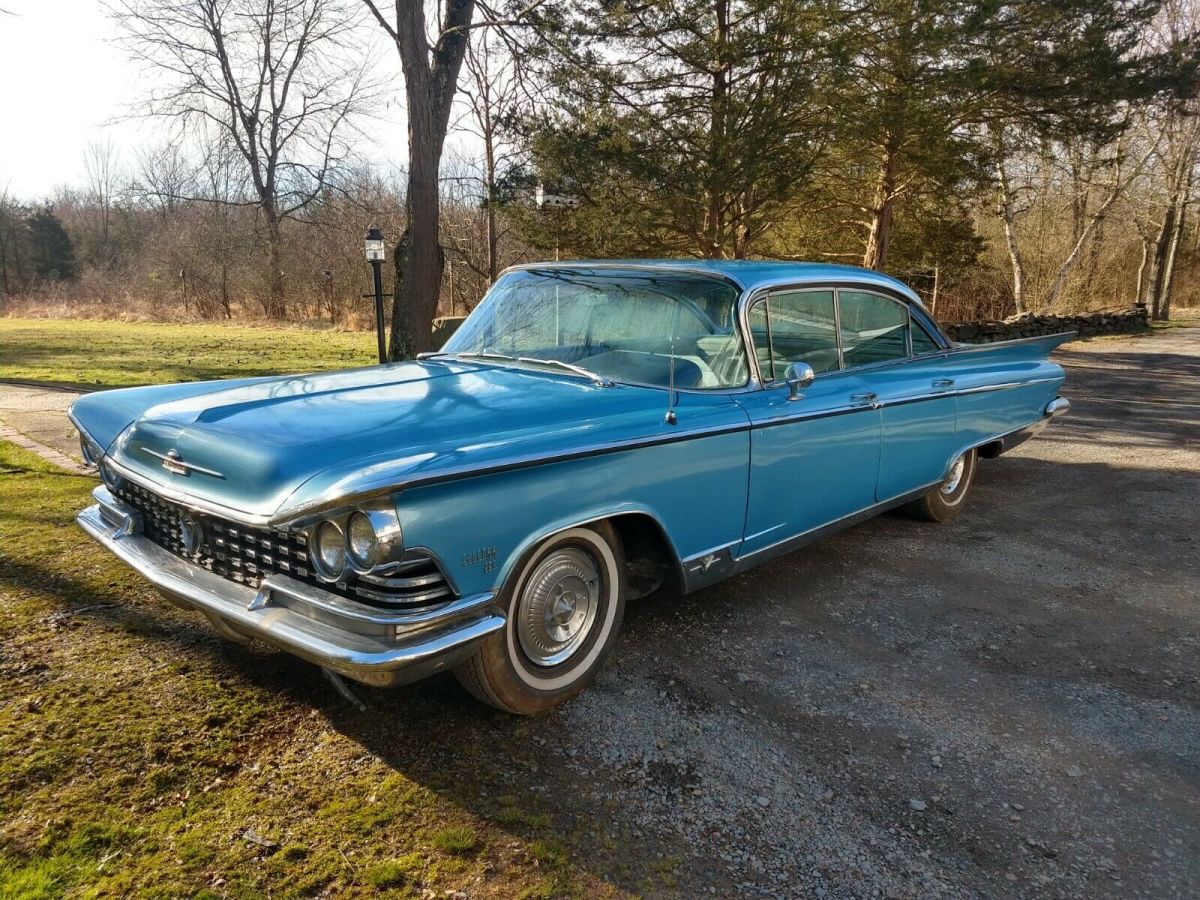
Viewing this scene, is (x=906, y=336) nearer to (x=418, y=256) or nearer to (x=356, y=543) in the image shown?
(x=356, y=543)

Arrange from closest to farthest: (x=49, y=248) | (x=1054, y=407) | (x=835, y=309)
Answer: (x=835, y=309), (x=1054, y=407), (x=49, y=248)

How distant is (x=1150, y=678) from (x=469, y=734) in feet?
8.70

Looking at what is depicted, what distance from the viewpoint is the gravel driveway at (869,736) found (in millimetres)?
2133

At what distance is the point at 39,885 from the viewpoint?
75.9 inches

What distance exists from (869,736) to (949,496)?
2.83 meters

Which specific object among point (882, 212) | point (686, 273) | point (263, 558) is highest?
point (882, 212)

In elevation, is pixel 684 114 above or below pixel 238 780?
above

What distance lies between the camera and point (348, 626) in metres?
2.18

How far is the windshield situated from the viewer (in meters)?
3.40

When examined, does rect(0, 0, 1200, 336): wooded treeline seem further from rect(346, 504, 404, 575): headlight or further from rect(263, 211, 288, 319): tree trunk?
rect(263, 211, 288, 319): tree trunk

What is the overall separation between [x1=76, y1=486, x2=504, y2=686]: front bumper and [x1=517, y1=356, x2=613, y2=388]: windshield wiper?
1186 millimetres

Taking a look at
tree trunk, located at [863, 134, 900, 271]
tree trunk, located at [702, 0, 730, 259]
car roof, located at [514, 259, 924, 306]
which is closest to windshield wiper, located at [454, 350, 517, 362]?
car roof, located at [514, 259, 924, 306]

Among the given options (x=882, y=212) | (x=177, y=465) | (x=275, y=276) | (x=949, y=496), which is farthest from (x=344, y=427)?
(x=275, y=276)

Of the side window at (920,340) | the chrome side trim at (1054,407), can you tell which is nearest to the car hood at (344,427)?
the side window at (920,340)
